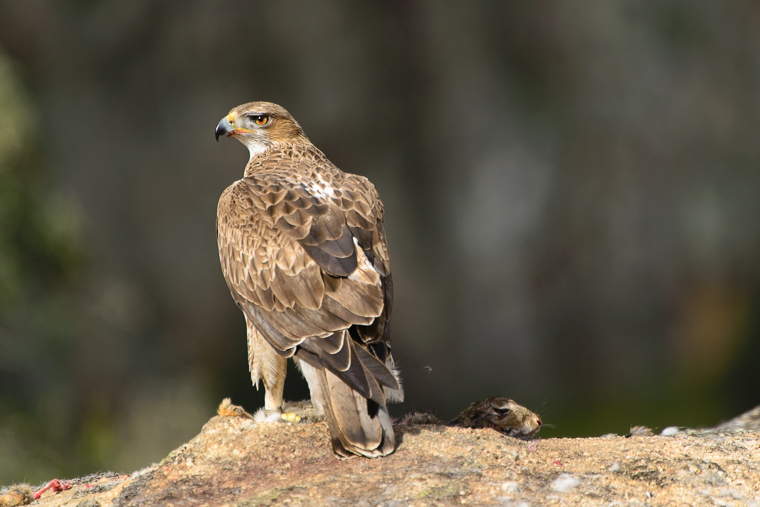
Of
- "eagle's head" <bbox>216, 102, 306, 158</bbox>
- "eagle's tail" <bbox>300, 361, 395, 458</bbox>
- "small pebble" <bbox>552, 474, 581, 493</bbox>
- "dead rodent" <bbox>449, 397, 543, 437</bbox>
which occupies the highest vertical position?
"eagle's head" <bbox>216, 102, 306, 158</bbox>

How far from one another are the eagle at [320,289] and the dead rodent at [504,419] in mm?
692

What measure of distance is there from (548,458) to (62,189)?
11274mm

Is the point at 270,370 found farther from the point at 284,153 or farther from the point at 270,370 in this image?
the point at 284,153

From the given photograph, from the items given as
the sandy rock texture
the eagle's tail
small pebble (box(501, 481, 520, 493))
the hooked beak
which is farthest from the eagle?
the hooked beak

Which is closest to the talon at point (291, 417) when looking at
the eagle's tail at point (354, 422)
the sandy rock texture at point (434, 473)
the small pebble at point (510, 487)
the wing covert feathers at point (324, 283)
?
the sandy rock texture at point (434, 473)

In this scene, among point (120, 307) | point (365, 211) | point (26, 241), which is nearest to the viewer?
point (365, 211)

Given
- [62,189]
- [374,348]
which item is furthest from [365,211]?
[62,189]

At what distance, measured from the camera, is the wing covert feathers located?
3.00 m

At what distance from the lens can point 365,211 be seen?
3740mm

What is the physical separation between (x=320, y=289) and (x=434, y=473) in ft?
3.01

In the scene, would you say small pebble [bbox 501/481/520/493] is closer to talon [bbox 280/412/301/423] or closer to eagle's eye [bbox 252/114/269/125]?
talon [bbox 280/412/301/423]

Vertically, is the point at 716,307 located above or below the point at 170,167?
below

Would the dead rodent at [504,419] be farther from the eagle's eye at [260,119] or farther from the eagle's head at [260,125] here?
the eagle's eye at [260,119]

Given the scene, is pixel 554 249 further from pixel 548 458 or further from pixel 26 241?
pixel 548 458
